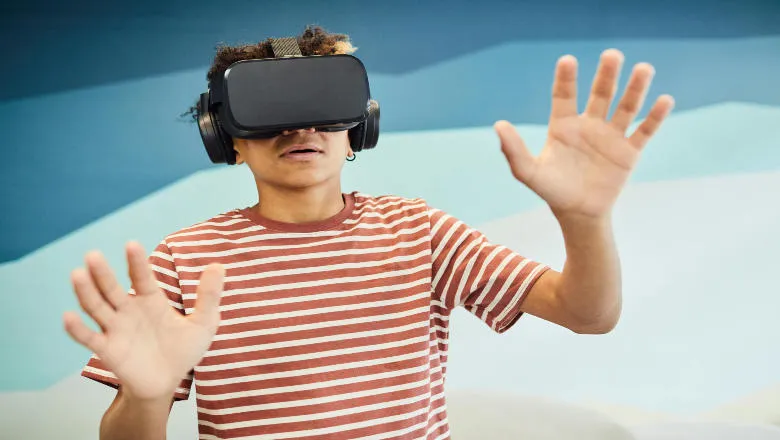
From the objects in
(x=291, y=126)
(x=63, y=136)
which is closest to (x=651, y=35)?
(x=291, y=126)

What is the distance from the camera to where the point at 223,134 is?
131 cm

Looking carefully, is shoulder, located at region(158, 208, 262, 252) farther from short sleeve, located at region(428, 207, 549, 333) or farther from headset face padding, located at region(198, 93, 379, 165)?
short sleeve, located at region(428, 207, 549, 333)

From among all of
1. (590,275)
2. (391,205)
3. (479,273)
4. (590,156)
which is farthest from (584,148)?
(391,205)

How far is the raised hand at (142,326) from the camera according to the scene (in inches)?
33.8

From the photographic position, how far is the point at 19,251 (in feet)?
6.97

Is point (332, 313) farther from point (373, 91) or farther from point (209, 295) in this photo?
point (373, 91)

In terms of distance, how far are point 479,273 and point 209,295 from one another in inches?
17.6

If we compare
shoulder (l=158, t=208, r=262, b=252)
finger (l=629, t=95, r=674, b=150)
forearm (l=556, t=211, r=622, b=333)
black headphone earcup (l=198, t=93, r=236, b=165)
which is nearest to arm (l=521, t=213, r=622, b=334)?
forearm (l=556, t=211, r=622, b=333)

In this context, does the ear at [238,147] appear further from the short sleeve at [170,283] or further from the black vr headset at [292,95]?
the short sleeve at [170,283]

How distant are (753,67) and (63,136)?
2.10m

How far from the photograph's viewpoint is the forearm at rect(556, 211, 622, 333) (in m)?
1.02

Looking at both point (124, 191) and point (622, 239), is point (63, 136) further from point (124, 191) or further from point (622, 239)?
point (622, 239)

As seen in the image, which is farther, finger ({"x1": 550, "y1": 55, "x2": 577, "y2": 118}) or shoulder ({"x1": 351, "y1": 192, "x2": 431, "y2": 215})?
shoulder ({"x1": 351, "y1": 192, "x2": 431, "y2": 215})

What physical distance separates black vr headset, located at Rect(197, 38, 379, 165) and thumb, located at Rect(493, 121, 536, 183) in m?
0.33
